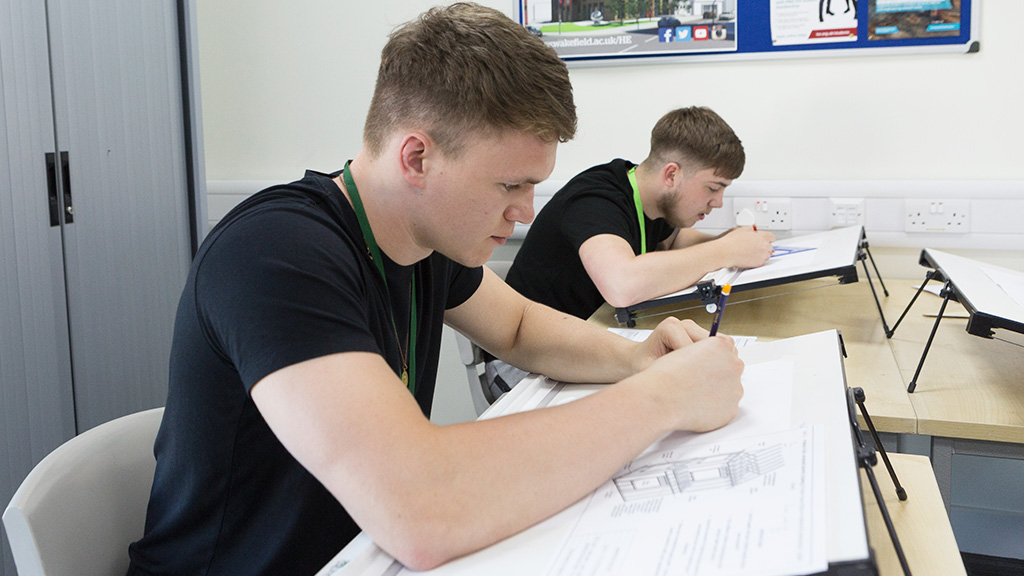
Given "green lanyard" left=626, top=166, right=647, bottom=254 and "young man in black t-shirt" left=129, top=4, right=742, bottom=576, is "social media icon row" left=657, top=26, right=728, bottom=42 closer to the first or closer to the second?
"green lanyard" left=626, top=166, right=647, bottom=254

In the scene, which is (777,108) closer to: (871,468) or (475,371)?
(475,371)

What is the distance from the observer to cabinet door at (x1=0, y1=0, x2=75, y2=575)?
184 cm

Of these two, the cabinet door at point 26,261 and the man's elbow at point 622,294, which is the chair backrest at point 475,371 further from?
the cabinet door at point 26,261

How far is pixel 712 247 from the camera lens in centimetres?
192

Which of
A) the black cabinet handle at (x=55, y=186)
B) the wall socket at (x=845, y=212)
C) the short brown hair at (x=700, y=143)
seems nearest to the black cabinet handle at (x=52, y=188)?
the black cabinet handle at (x=55, y=186)

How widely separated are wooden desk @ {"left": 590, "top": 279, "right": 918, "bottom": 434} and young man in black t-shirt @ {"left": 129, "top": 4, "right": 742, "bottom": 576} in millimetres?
469

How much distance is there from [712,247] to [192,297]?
52.6 inches

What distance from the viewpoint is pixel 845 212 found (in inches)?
93.0

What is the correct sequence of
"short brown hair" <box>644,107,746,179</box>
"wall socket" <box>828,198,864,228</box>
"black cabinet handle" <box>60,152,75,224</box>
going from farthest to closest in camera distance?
"wall socket" <box>828,198,864,228</box>
"short brown hair" <box>644,107,746,179</box>
"black cabinet handle" <box>60,152,75,224</box>

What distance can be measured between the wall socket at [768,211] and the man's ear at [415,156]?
169 cm

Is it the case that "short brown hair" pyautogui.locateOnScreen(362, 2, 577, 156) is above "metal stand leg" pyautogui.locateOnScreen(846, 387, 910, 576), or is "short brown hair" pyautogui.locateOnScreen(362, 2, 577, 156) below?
above

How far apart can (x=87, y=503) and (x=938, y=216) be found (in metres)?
2.20

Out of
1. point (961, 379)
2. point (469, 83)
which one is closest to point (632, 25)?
point (961, 379)

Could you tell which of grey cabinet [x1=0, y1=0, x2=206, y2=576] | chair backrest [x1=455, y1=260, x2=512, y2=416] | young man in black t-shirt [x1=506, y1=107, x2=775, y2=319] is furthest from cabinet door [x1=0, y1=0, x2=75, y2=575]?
young man in black t-shirt [x1=506, y1=107, x2=775, y2=319]
